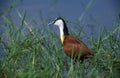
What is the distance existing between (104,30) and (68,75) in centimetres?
84

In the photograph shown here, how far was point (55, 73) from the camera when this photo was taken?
3.51 meters

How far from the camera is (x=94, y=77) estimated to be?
133 inches

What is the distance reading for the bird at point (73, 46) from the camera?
14.9 ft

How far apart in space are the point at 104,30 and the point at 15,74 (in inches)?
46.2

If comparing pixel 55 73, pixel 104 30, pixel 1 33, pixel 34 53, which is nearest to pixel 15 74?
pixel 55 73

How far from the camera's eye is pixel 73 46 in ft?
16.0

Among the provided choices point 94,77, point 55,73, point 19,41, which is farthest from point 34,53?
point 94,77

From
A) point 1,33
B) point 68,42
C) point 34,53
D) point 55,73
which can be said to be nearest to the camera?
point 55,73

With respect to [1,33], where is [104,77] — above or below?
below

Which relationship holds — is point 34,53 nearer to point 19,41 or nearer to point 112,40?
point 19,41

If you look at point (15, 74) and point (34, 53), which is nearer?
point (15, 74)

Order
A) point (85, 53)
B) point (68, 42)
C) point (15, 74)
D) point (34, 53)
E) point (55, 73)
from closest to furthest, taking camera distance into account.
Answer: point (15, 74) → point (55, 73) → point (34, 53) → point (85, 53) → point (68, 42)

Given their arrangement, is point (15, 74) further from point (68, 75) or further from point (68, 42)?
point (68, 42)

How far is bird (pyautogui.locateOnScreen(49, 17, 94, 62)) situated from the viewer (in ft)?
14.9
